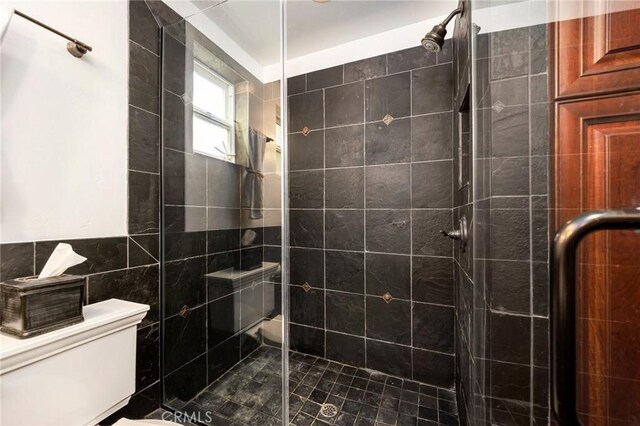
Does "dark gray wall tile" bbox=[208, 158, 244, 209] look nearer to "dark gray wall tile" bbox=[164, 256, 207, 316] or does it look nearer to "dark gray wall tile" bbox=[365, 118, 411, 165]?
"dark gray wall tile" bbox=[164, 256, 207, 316]

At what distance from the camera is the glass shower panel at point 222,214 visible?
1308 mm

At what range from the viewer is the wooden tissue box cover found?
72 centimetres

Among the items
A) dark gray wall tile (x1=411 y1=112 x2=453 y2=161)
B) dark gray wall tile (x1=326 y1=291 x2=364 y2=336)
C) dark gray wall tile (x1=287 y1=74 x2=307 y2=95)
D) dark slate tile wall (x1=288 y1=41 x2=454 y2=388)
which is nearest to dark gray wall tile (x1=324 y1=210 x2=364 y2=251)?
dark slate tile wall (x1=288 y1=41 x2=454 y2=388)

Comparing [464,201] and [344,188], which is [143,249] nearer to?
[344,188]

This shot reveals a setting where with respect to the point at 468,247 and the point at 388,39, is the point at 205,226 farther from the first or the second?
the point at 388,39

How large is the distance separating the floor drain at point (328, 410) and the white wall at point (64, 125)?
58.2 inches

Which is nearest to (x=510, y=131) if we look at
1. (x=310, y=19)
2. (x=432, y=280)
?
(x=432, y=280)

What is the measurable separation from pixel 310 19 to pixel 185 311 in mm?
2089

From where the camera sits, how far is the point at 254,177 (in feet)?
4.56

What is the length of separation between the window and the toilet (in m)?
0.93

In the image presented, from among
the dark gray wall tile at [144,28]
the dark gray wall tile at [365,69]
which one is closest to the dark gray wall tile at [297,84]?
the dark gray wall tile at [365,69]

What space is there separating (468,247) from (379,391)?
115cm

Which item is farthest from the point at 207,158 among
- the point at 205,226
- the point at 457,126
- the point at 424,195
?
the point at 457,126

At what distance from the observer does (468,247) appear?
110 centimetres
